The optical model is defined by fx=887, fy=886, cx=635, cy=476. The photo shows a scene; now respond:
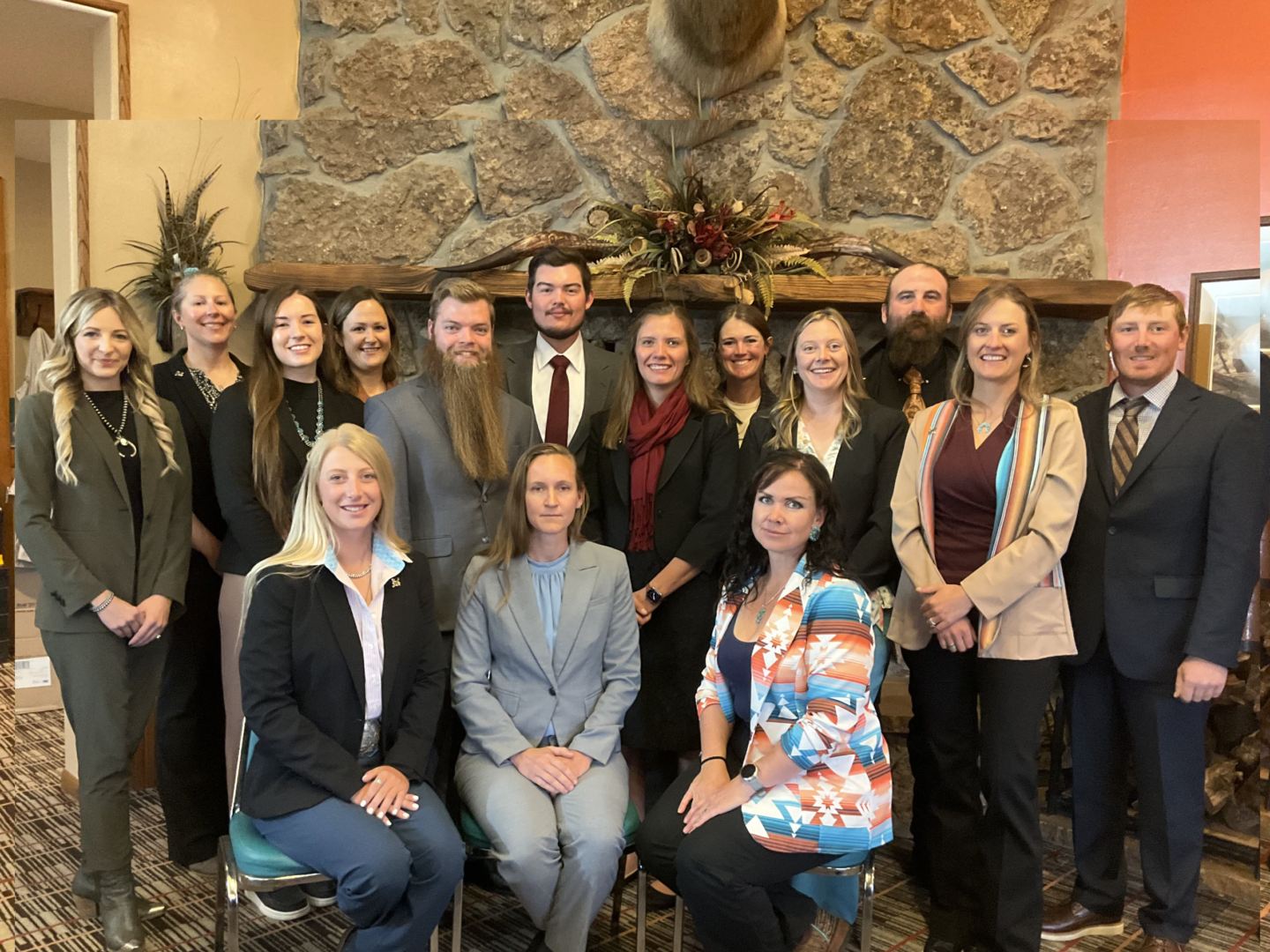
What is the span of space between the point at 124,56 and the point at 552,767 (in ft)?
10.3

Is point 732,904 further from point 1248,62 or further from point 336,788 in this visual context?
point 1248,62

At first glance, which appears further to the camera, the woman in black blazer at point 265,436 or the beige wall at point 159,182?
the beige wall at point 159,182

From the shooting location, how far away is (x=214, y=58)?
363cm

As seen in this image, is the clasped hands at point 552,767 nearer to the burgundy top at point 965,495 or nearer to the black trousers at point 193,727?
the burgundy top at point 965,495

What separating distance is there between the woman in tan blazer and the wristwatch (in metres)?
0.63

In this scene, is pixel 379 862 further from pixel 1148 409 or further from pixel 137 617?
pixel 1148 409

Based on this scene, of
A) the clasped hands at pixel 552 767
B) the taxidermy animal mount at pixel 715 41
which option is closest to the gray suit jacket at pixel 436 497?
the clasped hands at pixel 552 767

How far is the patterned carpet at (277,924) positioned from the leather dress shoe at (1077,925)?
0.09 feet

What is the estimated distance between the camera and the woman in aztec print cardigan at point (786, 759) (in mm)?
1972

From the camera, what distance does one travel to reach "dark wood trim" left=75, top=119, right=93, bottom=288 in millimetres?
3092

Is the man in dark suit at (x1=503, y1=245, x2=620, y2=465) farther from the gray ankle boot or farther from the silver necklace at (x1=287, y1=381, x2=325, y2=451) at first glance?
the gray ankle boot

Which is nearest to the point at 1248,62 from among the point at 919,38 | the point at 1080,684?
the point at 919,38

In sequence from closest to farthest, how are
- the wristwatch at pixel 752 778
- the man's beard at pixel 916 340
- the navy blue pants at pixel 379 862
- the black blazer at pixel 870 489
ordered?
the navy blue pants at pixel 379 862 → the wristwatch at pixel 752 778 → the black blazer at pixel 870 489 → the man's beard at pixel 916 340

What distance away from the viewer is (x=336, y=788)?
199cm
